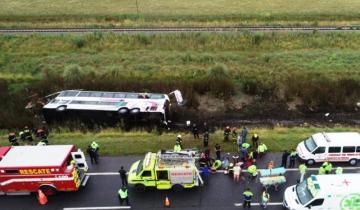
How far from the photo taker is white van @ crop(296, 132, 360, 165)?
21.5 m

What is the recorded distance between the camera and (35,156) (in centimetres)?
2000

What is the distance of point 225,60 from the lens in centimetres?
3853

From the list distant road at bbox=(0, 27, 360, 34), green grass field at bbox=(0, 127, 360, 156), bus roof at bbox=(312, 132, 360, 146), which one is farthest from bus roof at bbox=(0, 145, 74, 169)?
distant road at bbox=(0, 27, 360, 34)

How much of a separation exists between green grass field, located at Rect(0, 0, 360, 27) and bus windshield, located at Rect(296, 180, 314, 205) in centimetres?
3490

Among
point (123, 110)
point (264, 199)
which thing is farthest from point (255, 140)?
point (123, 110)

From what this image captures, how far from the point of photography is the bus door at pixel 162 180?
64.8ft

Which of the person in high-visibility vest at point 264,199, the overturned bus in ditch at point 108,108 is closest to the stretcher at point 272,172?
the person in high-visibility vest at point 264,199

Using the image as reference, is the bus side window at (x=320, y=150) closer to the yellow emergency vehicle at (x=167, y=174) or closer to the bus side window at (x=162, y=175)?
the yellow emergency vehicle at (x=167, y=174)

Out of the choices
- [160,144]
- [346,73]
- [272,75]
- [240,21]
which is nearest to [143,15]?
[240,21]

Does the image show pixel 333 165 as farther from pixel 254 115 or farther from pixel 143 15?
pixel 143 15

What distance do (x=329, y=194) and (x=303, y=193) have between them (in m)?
1.30

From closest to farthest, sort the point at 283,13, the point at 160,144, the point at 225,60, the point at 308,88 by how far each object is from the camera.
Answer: the point at 160,144 → the point at 308,88 → the point at 225,60 → the point at 283,13

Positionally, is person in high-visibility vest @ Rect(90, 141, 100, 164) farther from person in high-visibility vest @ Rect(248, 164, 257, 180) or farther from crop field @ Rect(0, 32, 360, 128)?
crop field @ Rect(0, 32, 360, 128)

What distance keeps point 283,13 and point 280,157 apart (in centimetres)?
3761
